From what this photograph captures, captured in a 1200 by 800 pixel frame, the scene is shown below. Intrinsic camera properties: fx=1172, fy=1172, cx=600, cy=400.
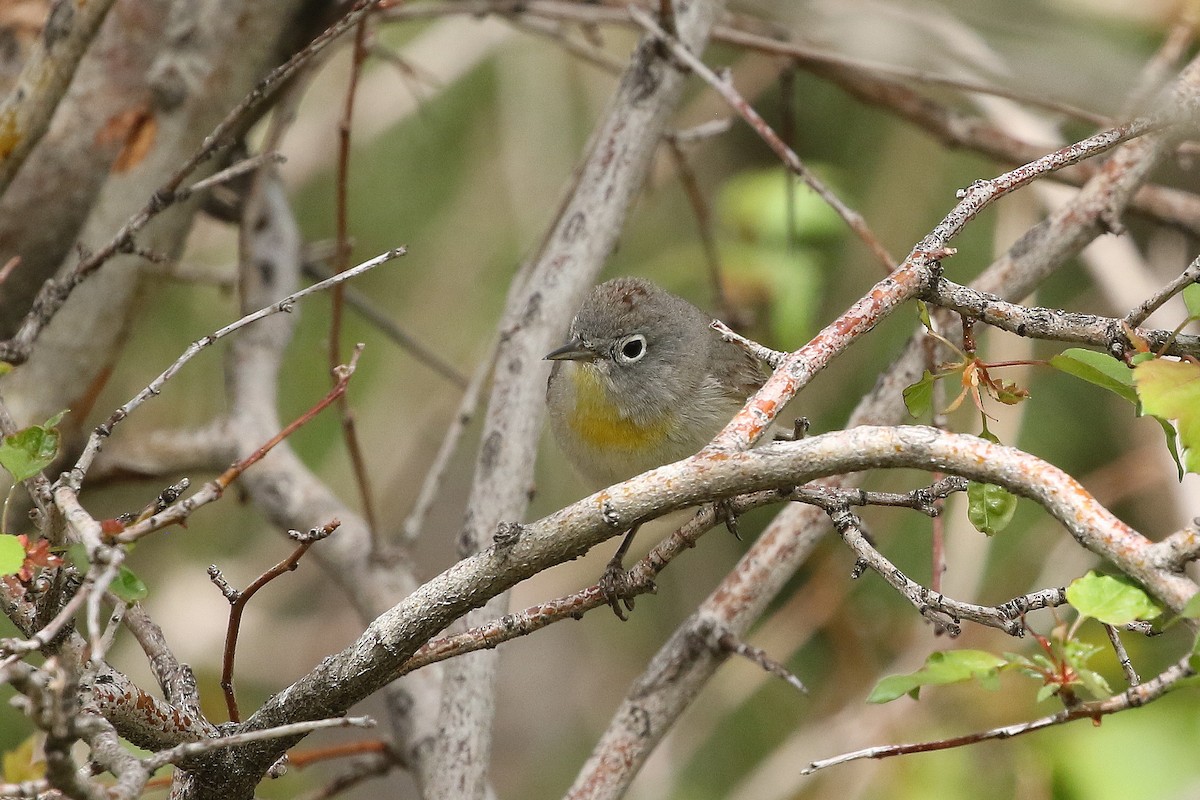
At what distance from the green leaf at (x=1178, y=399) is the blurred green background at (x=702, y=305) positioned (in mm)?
2386

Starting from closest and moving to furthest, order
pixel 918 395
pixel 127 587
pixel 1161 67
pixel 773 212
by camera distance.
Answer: pixel 127 587, pixel 918 395, pixel 1161 67, pixel 773 212

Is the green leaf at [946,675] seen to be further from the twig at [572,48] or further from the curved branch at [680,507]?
the twig at [572,48]

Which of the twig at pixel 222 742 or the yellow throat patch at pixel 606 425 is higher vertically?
the yellow throat patch at pixel 606 425

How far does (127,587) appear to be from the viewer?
6.15ft

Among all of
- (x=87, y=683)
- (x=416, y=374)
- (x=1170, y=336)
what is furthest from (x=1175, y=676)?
(x=416, y=374)

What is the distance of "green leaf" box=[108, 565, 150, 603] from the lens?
6.08ft

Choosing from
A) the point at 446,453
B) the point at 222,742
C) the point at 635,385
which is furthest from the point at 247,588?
the point at 635,385

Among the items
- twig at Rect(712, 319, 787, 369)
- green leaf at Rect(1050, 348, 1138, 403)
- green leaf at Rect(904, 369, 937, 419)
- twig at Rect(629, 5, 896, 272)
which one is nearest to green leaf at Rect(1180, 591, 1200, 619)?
green leaf at Rect(1050, 348, 1138, 403)

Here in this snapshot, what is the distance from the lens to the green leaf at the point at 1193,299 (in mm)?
1866

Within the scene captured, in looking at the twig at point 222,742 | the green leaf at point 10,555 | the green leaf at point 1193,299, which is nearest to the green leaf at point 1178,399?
the green leaf at point 1193,299

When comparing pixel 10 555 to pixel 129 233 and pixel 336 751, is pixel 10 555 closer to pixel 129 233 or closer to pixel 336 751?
pixel 129 233

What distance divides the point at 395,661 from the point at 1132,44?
4691mm

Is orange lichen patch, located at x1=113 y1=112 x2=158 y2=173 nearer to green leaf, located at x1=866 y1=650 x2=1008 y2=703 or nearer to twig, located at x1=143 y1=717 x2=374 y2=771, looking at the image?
twig, located at x1=143 y1=717 x2=374 y2=771

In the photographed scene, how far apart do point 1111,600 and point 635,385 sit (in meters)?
2.47
